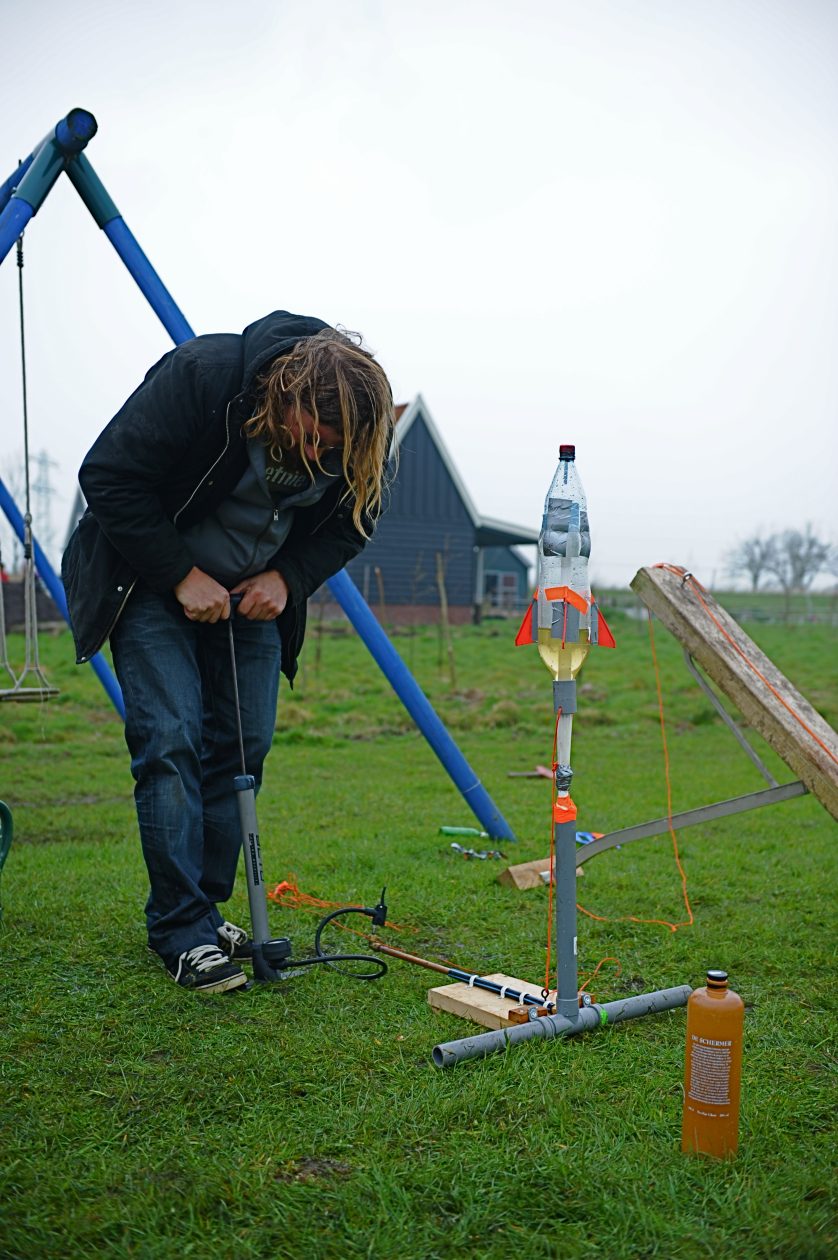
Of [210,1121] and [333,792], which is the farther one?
[333,792]

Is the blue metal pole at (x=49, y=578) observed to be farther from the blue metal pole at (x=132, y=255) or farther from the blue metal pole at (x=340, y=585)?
the blue metal pole at (x=132, y=255)

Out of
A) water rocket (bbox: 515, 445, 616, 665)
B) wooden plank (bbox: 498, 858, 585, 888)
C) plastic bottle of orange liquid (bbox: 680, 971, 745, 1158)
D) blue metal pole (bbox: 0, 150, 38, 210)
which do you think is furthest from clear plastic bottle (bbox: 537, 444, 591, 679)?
blue metal pole (bbox: 0, 150, 38, 210)

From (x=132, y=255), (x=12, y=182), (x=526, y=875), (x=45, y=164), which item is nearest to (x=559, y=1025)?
(x=526, y=875)

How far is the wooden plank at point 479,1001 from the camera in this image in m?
2.51

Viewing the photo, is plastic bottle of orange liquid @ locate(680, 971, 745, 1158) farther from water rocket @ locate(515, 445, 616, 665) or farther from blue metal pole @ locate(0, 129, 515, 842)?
blue metal pole @ locate(0, 129, 515, 842)

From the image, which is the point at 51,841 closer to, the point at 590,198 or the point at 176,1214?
the point at 176,1214

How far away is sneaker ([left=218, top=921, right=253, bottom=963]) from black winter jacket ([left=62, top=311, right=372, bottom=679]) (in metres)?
0.94

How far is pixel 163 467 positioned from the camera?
9.18ft

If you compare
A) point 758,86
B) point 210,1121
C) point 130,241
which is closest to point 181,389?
point 210,1121

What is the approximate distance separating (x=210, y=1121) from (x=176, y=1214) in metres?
0.34

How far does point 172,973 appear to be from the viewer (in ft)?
9.12

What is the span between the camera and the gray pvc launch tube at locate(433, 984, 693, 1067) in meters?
2.25

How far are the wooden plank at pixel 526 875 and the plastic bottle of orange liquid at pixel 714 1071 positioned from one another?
6.97 ft

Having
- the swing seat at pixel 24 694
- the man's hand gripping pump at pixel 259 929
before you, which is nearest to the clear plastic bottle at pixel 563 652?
the man's hand gripping pump at pixel 259 929
